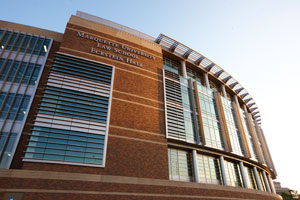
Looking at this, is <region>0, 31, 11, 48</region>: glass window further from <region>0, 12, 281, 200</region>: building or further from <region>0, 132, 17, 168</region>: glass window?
<region>0, 132, 17, 168</region>: glass window

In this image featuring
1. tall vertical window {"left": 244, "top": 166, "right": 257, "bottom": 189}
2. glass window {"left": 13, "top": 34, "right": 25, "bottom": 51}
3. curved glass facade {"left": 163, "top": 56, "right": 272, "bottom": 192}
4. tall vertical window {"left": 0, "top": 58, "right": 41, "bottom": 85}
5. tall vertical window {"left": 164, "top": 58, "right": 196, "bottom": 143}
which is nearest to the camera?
tall vertical window {"left": 0, "top": 58, "right": 41, "bottom": 85}

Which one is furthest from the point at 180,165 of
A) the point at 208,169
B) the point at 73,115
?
the point at 73,115

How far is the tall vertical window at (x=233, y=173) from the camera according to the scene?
23.4 metres

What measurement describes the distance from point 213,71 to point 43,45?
24.9 metres

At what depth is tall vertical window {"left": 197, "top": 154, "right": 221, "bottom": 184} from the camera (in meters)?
21.3

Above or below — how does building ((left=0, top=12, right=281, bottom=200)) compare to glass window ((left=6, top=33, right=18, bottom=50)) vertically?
below

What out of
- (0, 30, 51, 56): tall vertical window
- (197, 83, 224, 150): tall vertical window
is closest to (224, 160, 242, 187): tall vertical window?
(197, 83, 224, 150): tall vertical window

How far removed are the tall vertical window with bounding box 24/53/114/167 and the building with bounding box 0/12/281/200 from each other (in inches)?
3.2

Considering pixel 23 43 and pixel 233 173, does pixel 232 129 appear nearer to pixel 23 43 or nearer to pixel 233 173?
pixel 233 173

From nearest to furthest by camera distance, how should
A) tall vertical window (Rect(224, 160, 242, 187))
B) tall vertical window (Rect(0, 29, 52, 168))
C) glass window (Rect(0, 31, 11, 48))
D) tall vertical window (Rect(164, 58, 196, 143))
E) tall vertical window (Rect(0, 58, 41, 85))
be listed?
tall vertical window (Rect(0, 29, 52, 168)) < tall vertical window (Rect(0, 58, 41, 85)) < glass window (Rect(0, 31, 11, 48)) < tall vertical window (Rect(164, 58, 196, 143)) < tall vertical window (Rect(224, 160, 242, 187))

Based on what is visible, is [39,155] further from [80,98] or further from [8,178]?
[80,98]

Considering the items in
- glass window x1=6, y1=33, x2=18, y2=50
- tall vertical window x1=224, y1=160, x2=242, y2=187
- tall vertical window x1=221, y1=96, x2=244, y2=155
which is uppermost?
glass window x1=6, y1=33, x2=18, y2=50

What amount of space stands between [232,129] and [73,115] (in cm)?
2171

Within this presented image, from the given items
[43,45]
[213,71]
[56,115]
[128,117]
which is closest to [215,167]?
[128,117]
